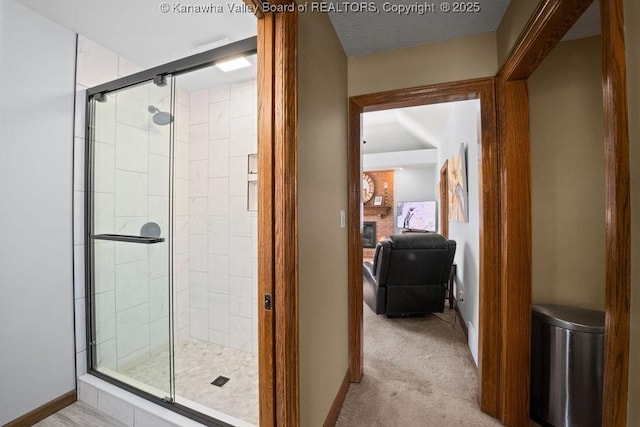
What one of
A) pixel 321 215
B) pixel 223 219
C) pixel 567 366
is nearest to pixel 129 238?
pixel 223 219

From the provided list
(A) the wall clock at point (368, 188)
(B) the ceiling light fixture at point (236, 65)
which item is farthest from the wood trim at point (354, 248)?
(A) the wall clock at point (368, 188)

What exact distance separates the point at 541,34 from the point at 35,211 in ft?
9.18

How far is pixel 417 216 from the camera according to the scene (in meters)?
6.91

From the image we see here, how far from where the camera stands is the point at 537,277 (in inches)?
69.1

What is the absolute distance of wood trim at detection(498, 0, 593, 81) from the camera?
3.36 ft

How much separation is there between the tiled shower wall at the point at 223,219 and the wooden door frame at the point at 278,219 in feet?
4.43

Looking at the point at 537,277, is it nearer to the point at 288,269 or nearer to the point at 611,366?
the point at 611,366

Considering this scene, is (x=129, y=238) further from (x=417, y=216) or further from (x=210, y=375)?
(x=417, y=216)

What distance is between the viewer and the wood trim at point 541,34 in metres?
1.02

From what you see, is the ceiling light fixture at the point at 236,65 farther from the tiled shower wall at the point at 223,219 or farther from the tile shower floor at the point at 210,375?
the tile shower floor at the point at 210,375

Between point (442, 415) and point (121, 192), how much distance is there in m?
2.59

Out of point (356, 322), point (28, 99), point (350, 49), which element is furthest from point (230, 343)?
point (350, 49)

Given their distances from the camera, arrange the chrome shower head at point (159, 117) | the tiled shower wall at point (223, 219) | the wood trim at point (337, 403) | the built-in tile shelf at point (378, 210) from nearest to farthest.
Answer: the wood trim at point (337, 403) → the chrome shower head at point (159, 117) → the tiled shower wall at point (223, 219) → the built-in tile shelf at point (378, 210)

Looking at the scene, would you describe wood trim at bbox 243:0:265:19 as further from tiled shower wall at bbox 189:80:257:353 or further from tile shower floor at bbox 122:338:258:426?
tile shower floor at bbox 122:338:258:426
